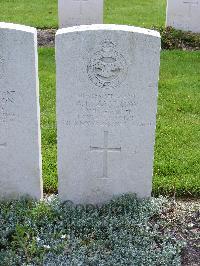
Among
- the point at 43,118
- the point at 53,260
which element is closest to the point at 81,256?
the point at 53,260

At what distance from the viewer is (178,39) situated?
10.2m

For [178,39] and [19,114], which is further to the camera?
[178,39]

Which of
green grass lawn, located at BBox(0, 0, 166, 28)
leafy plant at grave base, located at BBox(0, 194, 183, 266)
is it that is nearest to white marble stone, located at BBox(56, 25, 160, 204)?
leafy plant at grave base, located at BBox(0, 194, 183, 266)

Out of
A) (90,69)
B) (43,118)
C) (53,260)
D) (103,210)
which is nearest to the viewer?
(53,260)

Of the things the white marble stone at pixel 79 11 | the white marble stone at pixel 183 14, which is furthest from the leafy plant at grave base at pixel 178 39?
the white marble stone at pixel 79 11

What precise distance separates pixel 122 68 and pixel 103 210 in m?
1.34

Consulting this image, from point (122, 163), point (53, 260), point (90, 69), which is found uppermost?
point (90, 69)

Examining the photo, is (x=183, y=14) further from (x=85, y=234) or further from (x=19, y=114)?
(x=85, y=234)

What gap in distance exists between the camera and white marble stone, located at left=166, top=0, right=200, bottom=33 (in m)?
10.7

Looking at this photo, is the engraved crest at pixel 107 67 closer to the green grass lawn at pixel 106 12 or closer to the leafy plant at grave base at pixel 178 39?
the leafy plant at grave base at pixel 178 39

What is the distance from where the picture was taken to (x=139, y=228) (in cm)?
475

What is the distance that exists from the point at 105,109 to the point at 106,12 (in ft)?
26.8

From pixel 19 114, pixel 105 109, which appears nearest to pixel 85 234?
pixel 105 109

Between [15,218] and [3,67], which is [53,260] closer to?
[15,218]
